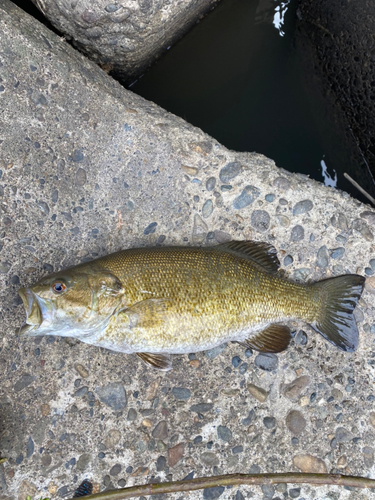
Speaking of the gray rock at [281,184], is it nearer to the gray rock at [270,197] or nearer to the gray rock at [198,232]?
the gray rock at [270,197]

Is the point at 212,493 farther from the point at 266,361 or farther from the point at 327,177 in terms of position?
the point at 327,177

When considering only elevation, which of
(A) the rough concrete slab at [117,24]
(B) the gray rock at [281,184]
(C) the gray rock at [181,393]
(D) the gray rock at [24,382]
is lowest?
(D) the gray rock at [24,382]

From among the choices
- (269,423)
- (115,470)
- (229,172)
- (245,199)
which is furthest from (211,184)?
(115,470)

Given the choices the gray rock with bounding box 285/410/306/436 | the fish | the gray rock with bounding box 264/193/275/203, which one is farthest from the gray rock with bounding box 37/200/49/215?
the gray rock with bounding box 285/410/306/436

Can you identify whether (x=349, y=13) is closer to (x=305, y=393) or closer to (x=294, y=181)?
(x=294, y=181)

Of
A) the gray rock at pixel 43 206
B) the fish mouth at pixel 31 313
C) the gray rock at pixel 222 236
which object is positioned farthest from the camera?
the gray rock at pixel 222 236

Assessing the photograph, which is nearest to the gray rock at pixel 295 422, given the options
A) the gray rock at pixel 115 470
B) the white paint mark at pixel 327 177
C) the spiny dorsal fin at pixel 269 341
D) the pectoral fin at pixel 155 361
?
the spiny dorsal fin at pixel 269 341
